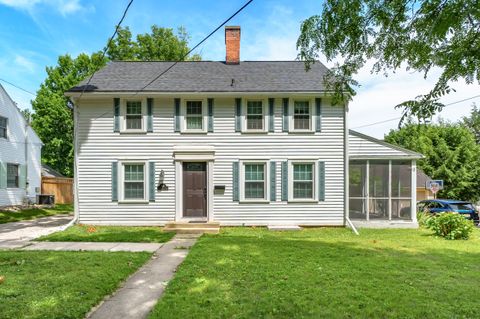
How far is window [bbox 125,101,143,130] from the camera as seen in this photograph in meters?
12.2

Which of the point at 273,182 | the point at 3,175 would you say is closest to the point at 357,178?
the point at 273,182

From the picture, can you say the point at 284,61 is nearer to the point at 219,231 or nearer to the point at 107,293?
the point at 219,231

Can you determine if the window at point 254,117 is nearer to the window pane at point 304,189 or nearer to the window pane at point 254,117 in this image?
the window pane at point 254,117

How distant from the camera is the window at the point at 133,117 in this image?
1217cm

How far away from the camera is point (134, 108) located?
12258 millimetres

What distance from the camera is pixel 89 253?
7.34 meters

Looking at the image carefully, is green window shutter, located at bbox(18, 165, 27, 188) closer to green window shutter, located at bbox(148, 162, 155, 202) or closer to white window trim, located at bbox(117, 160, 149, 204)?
white window trim, located at bbox(117, 160, 149, 204)

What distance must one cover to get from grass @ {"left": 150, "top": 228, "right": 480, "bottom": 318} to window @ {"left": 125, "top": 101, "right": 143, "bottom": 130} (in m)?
5.61

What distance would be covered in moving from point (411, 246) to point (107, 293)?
25.6 ft

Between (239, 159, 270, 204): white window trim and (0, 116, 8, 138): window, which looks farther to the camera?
(0, 116, 8, 138): window

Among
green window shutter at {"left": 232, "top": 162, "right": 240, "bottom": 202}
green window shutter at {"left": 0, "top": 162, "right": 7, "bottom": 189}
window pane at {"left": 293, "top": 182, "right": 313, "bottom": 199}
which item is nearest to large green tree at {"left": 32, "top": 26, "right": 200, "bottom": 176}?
green window shutter at {"left": 0, "top": 162, "right": 7, "bottom": 189}

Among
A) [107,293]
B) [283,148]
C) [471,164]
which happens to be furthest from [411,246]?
[471,164]

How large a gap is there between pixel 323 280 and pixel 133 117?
31.1 feet

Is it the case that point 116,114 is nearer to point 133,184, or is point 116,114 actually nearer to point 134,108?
point 134,108
